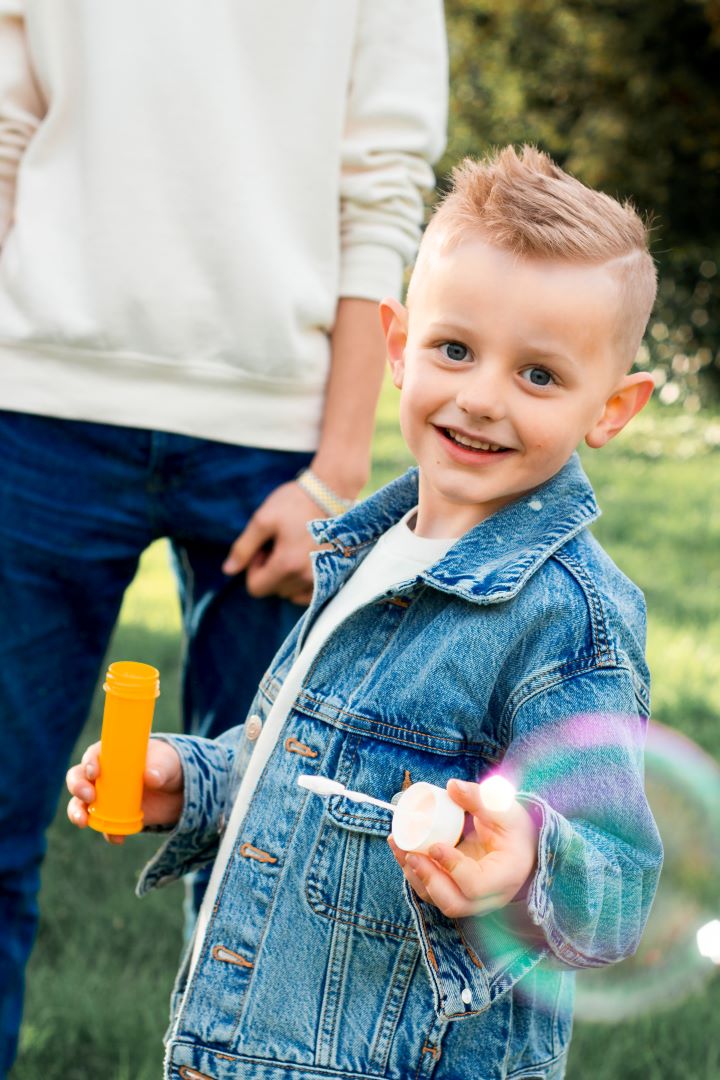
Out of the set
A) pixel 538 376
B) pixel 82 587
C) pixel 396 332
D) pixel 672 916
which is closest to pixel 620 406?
pixel 538 376

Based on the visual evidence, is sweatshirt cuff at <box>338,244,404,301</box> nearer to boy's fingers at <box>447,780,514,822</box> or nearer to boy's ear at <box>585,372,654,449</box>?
boy's ear at <box>585,372,654,449</box>

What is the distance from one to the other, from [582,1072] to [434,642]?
1.49 m

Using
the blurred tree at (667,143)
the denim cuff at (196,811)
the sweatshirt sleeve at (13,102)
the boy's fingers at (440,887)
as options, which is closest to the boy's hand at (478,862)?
the boy's fingers at (440,887)

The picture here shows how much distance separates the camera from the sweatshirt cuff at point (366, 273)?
86.7 inches

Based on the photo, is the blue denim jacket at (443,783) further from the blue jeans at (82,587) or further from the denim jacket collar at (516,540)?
the blue jeans at (82,587)

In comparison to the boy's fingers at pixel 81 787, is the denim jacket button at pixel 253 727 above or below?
above

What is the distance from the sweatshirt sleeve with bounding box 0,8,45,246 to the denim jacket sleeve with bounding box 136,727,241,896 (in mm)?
898

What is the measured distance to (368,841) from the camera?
4.94ft

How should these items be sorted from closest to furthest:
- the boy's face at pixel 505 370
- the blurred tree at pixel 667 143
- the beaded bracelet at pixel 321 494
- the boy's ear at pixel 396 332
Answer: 1. the boy's face at pixel 505 370
2. the boy's ear at pixel 396 332
3. the beaded bracelet at pixel 321 494
4. the blurred tree at pixel 667 143

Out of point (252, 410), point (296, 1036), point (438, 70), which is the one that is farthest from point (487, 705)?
point (438, 70)

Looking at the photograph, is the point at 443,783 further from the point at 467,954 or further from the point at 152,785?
the point at 152,785

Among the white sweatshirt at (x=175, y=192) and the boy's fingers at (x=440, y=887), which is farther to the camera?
the white sweatshirt at (x=175, y=192)

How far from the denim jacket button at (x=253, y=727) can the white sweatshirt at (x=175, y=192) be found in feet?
1.80

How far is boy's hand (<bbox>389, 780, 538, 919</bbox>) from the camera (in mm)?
1241
